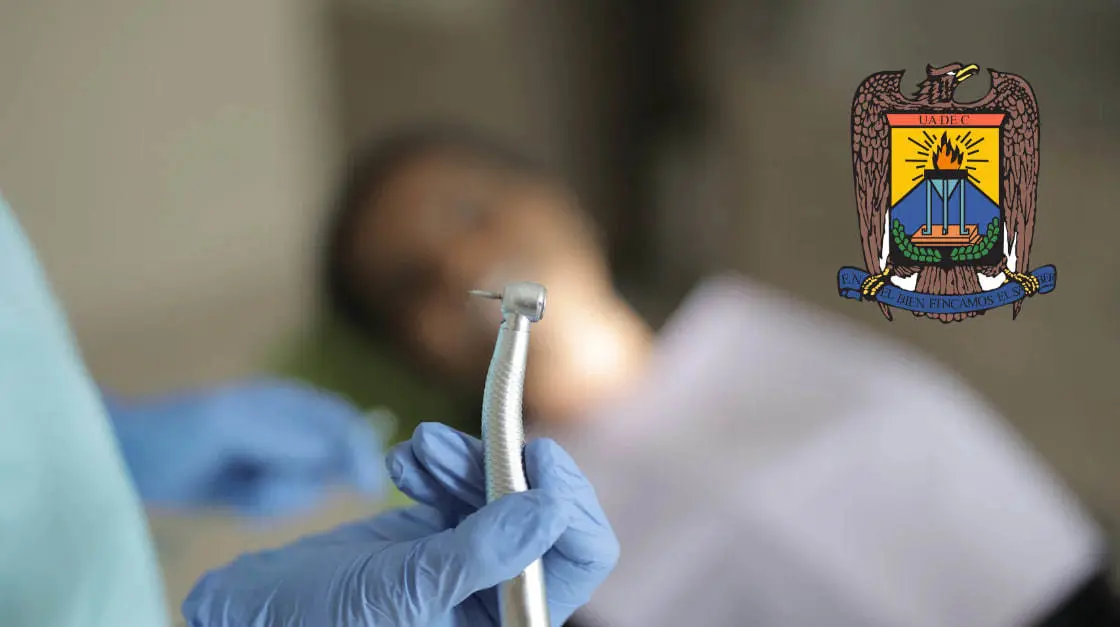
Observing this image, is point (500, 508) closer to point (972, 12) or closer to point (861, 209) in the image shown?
point (861, 209)

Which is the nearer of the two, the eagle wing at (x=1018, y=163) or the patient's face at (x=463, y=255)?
the eagle wing at (x=1018, y=163)

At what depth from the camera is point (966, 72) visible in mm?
560

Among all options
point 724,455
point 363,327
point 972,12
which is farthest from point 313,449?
point 972,12

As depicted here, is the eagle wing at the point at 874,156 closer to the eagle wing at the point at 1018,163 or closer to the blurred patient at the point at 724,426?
the eagle wing at the point at 1018,163

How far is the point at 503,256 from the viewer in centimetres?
91

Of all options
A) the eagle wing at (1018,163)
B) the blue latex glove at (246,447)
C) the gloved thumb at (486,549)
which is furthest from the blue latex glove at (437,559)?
the eagle wing at (1018,163)

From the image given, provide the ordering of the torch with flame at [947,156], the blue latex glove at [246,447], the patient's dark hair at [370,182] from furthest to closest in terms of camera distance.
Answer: the patient's dark hair at [370,182]
the blue latex glove at [246,447]
the torch with flame at [947,156]

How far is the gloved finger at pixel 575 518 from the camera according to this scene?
38cm

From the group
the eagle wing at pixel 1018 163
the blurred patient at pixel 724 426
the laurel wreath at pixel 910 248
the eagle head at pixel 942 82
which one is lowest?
the blurred patient at pixel 724 426

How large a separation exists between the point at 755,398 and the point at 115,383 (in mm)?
675

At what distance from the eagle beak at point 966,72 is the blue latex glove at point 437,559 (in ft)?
1.35

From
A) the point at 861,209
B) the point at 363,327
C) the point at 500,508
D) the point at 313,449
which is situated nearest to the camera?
the point at 500,508

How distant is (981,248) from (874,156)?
10 cm

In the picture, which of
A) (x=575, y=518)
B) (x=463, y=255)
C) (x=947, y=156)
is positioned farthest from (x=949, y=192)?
(x=463, y=255)
